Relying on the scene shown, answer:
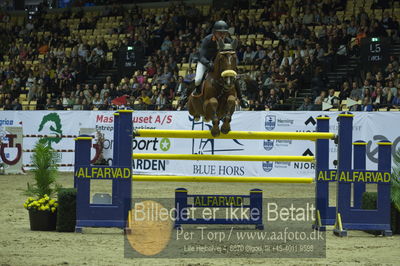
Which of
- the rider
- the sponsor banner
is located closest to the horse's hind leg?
the rider

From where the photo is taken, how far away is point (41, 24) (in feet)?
111

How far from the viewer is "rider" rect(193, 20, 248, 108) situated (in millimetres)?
9367

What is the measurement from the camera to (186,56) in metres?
25.1

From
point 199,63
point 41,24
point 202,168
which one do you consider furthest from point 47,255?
point 41,24

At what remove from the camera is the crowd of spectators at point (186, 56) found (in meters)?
20.7

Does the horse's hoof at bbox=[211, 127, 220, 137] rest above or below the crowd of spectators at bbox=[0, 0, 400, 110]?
below

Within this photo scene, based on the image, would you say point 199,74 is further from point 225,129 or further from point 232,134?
point 232,134

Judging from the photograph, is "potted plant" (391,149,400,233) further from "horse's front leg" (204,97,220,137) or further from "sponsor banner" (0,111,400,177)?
"sponsor banner" (0,111,400,177)

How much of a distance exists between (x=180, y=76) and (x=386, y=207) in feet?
42.3

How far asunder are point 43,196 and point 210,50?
11.5ft

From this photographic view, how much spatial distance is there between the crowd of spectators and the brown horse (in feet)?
29.0

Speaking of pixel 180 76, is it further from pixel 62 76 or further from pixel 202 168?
pixel 62 76

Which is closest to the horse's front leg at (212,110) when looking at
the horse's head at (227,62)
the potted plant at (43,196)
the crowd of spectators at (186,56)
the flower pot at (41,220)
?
the horse's head at (227,62)

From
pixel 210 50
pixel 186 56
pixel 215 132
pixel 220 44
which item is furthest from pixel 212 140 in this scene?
pixel 220 44
